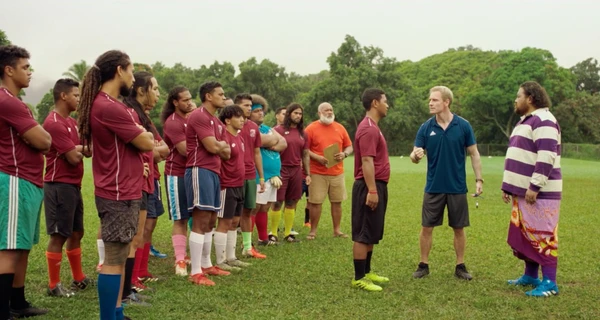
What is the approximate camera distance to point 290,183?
10.2 meters

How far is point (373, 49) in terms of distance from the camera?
61125mm

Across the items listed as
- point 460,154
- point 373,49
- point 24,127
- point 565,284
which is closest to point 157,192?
point 24,127

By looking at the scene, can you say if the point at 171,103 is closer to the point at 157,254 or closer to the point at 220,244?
the point at 220,244

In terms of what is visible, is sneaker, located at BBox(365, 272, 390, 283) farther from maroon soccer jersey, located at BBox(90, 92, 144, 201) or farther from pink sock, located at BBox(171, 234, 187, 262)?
maroon soccer jersey, located at BBox(90, 92, 144, 201)

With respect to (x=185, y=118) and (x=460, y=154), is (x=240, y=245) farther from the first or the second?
(x=460, y=154)

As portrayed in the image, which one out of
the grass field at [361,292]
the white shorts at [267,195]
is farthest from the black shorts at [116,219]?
the white shorts at [267,195]

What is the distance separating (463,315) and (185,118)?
13.7ft

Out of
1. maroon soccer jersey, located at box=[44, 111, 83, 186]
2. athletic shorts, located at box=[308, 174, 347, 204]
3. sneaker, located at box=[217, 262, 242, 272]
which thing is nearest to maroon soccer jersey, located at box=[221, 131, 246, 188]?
sneaker, located at box=[217, 262, 242, 272]

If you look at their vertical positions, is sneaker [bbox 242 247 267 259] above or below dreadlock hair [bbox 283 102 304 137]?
below

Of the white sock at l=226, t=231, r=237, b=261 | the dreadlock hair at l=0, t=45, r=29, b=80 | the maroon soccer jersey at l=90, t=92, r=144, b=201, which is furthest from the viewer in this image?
the white sock at l=226, t=231, r=237, b=261

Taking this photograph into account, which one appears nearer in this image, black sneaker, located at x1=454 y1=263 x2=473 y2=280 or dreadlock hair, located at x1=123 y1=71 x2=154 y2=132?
dreadlock hair, located at x1=123 y1=71 x2=154 y2=132

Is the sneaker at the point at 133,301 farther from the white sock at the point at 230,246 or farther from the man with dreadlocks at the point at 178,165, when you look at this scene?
the white sock at the point at 230,246

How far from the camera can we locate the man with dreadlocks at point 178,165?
23.7 ft

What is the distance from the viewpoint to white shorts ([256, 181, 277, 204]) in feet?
30.9
